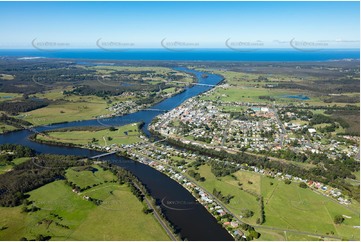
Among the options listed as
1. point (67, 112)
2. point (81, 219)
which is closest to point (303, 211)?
point (81, 219)

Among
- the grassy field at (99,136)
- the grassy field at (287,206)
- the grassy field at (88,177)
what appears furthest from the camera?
the grassy field at (99,136)

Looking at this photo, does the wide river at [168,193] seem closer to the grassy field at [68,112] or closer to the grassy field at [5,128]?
the grassy field at [5,128]

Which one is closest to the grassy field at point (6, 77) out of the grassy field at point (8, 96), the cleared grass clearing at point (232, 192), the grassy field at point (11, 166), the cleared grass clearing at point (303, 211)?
the grassy field at point (8, 96)

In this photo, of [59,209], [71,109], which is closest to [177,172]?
[59,209]

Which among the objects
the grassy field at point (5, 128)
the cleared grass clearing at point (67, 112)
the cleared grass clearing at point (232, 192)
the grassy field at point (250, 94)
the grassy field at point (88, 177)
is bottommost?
the cleared grass clearing at point (232, 192)

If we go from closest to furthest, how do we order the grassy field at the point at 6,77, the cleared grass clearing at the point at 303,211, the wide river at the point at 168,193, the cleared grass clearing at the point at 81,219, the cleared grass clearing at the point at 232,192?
the cleared grass clearing at the point at 81,219, the cleared grass clearing at the point at 303,211, the wide river at the point at 168,193, the cleared grass clearing at the point at 232,192, the grassy field at the point at 6,77

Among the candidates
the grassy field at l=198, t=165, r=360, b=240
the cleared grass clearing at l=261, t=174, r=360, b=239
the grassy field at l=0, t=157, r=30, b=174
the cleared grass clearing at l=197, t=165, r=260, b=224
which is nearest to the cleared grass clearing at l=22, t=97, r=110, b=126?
the grassy field at l=0, t=157, r=30, b=174

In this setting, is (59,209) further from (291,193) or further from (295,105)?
(295,105)

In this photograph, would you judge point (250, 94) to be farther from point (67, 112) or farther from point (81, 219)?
point (81, 219)
